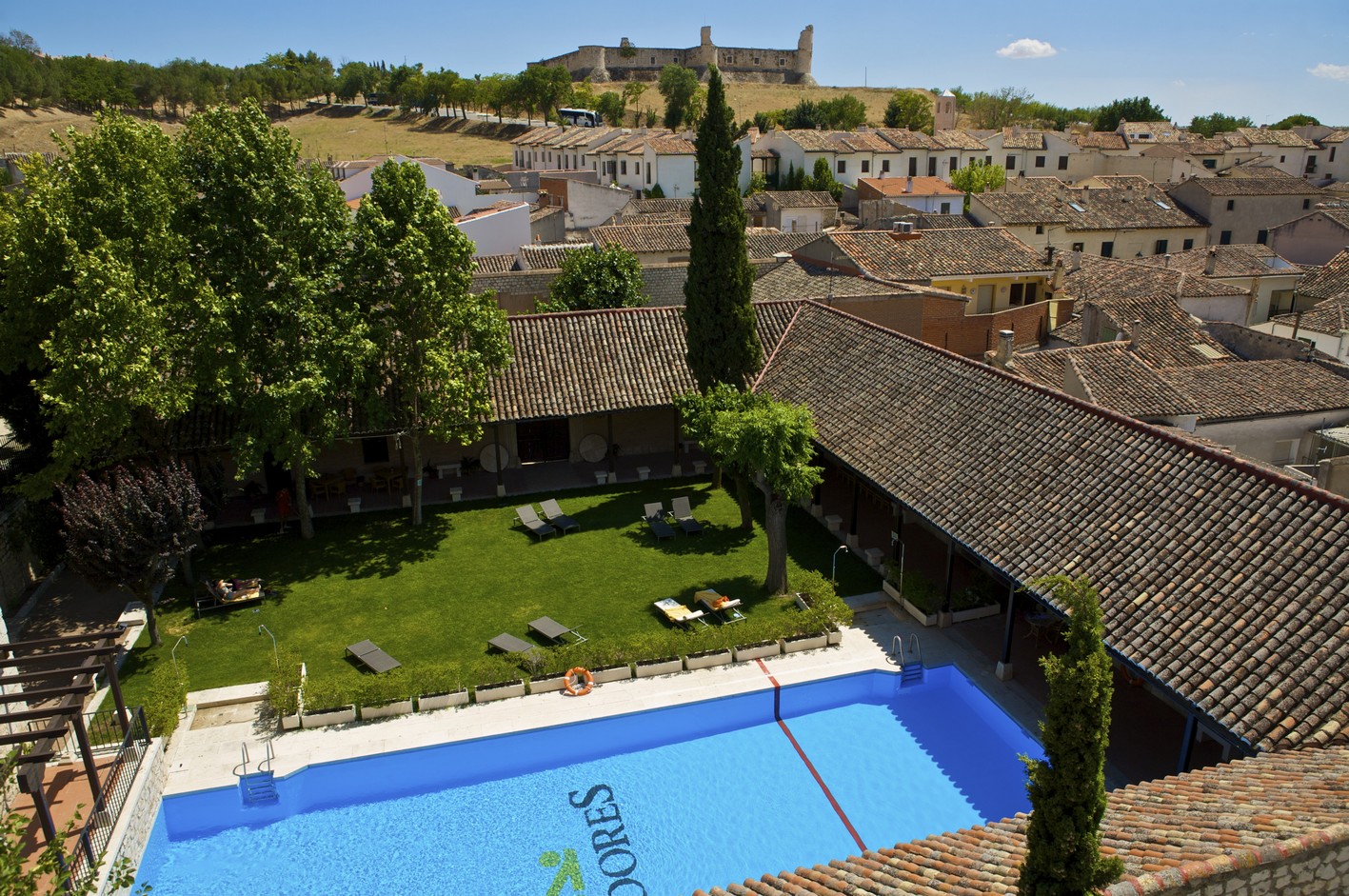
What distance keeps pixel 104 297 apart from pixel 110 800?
9.65m

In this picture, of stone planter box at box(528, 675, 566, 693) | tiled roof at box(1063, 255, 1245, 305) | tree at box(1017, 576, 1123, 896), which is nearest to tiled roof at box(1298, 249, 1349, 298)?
tiled roof at box(1063, 255, 1245, 305)

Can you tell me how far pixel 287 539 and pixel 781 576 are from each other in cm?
1308

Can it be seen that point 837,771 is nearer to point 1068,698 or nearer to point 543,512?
point 1068,698

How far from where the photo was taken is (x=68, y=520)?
663 inches

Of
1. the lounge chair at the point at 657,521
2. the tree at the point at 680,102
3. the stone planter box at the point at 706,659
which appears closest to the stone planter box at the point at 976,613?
the stone planter box at the point at 706,659

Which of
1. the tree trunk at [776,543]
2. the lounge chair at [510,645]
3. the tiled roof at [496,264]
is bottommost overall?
the lounge chair at [510,645]

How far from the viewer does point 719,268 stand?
2306 cm

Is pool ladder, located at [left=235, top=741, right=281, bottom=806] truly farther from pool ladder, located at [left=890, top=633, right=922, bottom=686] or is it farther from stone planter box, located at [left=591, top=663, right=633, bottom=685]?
pool ladder, located at [left=890, top=633, right=922, bottom=686]

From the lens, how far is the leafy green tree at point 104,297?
17625mm

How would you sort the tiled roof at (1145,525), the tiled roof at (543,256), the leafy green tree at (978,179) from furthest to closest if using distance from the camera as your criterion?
the leafy green tree at (978,179)
the tiled roof at (543,256)
the tiled roof at (1145,525)

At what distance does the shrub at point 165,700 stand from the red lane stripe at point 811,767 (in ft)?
36.2

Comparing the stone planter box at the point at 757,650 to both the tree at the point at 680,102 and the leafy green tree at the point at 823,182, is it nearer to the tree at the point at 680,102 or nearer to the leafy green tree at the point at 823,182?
the leafy green tree at the point at 823,182

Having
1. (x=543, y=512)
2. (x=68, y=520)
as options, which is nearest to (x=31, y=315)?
(x=68, y=520)

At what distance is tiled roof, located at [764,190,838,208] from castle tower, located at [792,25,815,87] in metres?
113
